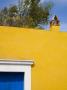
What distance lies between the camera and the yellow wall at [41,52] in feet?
34.2

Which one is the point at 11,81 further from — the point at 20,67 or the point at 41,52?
the point at 41,52

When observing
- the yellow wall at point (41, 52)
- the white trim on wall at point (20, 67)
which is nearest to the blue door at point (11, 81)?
the white trim on wall at point (20, 67)

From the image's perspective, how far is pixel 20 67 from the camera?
10.4 meters

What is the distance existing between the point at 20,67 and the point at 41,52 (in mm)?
947

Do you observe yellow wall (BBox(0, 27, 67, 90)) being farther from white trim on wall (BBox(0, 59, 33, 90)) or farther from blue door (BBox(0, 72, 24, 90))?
blue door (BBox(0, 72, 24, 90))

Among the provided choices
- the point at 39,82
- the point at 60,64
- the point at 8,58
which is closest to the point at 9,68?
the point at 8,58

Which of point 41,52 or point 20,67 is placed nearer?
point 20,67

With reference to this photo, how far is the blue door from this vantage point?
10.3 m

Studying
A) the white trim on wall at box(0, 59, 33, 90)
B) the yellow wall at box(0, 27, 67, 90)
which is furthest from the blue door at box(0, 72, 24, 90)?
the yellow wall at box(0, 27, 67, 90)

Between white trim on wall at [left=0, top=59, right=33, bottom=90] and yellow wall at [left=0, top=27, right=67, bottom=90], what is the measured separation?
0.18m

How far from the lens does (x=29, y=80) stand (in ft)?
34.3

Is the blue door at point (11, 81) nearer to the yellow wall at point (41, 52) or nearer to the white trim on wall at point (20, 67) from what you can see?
the white trim on wall at point (20, 67)

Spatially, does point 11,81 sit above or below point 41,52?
below

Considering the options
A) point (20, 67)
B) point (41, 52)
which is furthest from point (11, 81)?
point (41, 52)
